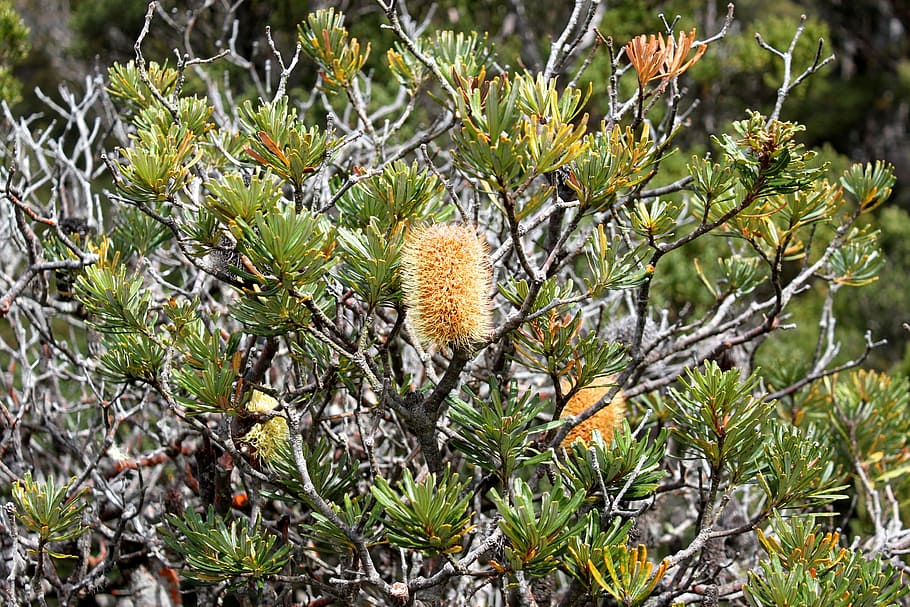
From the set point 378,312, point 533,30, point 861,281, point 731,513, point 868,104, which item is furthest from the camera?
point 868,104

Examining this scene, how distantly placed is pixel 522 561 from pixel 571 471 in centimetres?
18

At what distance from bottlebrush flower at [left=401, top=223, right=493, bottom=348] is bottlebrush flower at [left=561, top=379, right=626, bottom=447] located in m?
0.26

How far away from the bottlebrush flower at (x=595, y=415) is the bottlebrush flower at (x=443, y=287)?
0.26 meters

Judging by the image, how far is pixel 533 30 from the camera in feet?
20.8

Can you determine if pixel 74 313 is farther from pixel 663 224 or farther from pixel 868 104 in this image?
pixel 868 104

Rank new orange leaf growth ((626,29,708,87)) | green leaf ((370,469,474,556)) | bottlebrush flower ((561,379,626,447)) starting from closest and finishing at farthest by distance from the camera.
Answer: green leaf ((370,469,474,556)), new orange leaf growth ((626,29,708,87)), bottlebrush flower ((561,379,626,447))

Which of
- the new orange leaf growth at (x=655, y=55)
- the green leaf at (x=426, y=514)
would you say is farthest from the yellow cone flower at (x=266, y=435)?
the new orange leaf growth at (x=655, y=55)

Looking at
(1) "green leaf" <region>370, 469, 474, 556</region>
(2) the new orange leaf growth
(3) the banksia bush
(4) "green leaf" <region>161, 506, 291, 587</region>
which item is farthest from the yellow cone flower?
(2) the new orange leaf growth

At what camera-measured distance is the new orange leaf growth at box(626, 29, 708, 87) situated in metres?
0.96

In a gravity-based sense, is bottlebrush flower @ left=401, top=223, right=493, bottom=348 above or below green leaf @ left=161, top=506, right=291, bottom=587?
above

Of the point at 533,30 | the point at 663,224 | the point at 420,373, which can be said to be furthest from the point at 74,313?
the point at 533,30

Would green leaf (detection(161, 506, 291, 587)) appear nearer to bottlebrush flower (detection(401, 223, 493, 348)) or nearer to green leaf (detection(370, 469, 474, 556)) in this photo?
green leaf (detection(370, 469, 474, 556))

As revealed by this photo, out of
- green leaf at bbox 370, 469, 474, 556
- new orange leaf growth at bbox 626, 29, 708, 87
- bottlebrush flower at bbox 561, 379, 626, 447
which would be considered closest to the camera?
green leaf at bbox 370, 469, 474, 556

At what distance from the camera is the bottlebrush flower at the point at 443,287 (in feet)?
2.97
